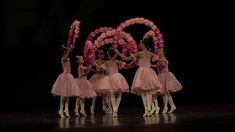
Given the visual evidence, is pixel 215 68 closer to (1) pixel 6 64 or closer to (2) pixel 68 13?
(2) pixel 68 13

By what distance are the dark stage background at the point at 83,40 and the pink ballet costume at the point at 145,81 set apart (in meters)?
3.57

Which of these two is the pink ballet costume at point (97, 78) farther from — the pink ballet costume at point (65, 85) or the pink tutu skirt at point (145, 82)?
the pink tutu skirt at point (145, 82)

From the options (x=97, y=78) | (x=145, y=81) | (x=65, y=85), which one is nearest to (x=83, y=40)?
(x=97, y=78)

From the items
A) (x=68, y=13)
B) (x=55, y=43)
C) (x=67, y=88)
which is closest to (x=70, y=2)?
(x=68, y=13)

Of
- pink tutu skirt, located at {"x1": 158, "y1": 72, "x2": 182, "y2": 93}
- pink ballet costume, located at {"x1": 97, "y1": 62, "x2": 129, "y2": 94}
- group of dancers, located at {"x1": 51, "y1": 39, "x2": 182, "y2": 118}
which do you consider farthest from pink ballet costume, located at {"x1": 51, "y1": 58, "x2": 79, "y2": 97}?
pink tutu skirt, located at {"x1": 158, "y1": 72, "x2": 182, "y2": 93}

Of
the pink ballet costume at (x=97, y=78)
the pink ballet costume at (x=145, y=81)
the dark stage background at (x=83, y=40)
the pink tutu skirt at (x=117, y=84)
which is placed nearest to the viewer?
the pink ballet costume at (x=145, y=81)

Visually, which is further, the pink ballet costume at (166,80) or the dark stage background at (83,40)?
the dark stage background at (83,40)

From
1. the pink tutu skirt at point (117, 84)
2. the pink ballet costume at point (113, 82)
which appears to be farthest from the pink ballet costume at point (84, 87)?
the pink tutu skirt at point (117, 84)

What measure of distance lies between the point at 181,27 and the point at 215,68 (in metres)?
1.72

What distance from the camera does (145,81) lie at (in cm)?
1047

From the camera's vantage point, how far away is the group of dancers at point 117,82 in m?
10.6

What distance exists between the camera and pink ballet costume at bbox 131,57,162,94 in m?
10.4

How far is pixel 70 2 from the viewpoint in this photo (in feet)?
44.5

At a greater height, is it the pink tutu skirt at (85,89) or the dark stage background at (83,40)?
the dark stage background at (83,40)
